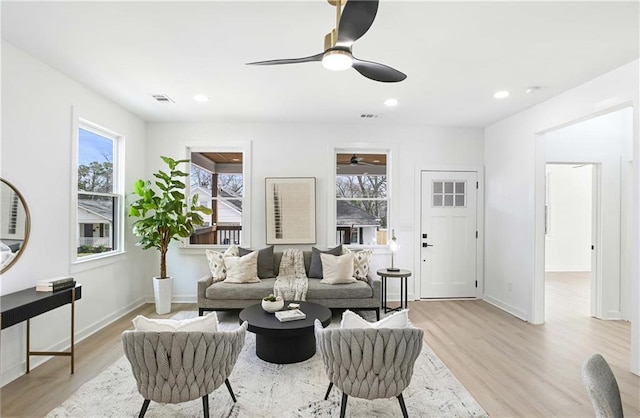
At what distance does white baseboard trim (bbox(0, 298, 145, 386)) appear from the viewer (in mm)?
2730

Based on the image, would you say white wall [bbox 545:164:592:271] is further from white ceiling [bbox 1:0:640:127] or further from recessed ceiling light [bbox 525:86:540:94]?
recessed ceiling light [bbox 525:86:540:94]

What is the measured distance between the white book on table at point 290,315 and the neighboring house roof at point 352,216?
2.37 m

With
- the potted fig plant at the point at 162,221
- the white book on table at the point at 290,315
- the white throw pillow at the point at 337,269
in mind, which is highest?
the potted fig plant at the point at 162,221

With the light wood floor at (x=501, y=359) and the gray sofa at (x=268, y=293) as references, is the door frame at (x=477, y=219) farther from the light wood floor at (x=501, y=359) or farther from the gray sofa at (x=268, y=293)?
the gray sofa at (x=268, y=293)

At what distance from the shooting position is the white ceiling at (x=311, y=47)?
7.41 ft

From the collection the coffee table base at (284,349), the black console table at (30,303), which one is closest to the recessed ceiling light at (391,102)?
the coffee table base at (284,349)

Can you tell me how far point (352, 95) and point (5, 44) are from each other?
3.17 meters

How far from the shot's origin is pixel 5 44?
2693 millimetres

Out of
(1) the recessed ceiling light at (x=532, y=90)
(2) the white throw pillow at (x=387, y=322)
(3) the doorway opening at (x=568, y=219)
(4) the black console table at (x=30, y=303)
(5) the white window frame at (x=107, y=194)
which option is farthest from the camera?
(3) the doorway opening at (x=568, y=219)

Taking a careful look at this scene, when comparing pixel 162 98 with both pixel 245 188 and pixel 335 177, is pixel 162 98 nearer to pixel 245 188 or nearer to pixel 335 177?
pixel 245 188

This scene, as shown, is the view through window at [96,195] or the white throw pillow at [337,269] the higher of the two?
the view through window at [96,195]

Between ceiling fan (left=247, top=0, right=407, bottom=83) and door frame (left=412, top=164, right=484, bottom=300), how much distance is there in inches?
125

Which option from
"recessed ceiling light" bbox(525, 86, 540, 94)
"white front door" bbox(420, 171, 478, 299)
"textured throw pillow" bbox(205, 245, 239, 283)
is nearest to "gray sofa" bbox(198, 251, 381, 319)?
"textured throw pillow" bbox(205, 245, 239, 283)

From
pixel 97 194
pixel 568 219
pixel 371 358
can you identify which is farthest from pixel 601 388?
pixel 568 219
